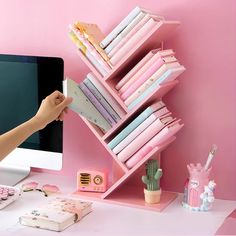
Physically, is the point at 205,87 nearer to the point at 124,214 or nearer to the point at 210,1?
the point at 210,1

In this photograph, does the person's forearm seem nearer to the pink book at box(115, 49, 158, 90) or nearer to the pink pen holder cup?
the pink book at box(115, 49, 158, 90)

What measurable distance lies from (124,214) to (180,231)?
0.18 metres

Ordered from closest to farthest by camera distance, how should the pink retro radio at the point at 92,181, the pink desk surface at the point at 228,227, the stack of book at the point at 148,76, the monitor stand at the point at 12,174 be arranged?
the pink desk surface at the point at 228,227, the stack of book at the point at 148,76, the pink retro radio at the point at 92,181, the monitor stand at the point at 12,174

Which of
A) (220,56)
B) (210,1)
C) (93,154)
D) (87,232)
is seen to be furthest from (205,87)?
(87,232)

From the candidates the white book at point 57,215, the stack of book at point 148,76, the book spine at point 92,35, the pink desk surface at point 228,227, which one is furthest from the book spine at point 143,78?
the pink desk surface at point 228,227

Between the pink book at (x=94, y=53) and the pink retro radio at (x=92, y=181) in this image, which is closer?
the pink book at (x=94, y=53)

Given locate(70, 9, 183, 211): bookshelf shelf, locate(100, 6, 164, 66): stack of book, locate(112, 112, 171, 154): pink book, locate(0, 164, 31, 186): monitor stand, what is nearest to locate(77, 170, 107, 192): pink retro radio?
locate(70, 9, 183, 211): bookshelf shelf

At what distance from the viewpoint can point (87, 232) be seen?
3.93ft

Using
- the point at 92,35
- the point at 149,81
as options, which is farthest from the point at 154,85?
the point at 92,35

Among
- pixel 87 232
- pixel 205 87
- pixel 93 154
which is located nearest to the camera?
pixel 87 232

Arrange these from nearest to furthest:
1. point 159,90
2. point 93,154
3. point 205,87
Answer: point 159,90 < point 205,87 < point 93,154

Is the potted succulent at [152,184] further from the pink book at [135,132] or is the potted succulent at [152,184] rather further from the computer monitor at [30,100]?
the computer monitor at [30,100]

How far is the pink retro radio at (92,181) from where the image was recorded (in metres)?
1.44

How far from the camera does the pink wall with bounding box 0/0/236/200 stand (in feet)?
4.53
